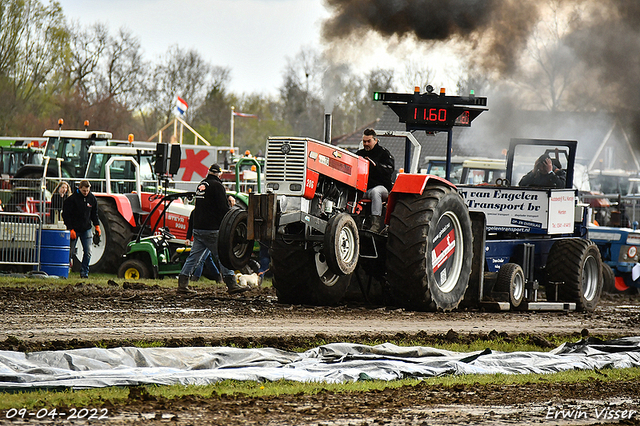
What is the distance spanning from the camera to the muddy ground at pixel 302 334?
5375 mm

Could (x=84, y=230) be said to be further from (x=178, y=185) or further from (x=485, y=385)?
(x=485, y=385)

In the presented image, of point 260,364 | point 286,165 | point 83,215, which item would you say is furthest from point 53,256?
point 260,364

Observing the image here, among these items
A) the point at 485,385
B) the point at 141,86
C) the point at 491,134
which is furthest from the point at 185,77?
the point at 485,385

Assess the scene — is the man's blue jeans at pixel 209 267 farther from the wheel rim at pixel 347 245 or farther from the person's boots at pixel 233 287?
the wheel rim at pixel 347 245

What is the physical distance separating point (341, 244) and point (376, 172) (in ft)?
5.57

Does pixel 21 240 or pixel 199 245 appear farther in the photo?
pixel 21 240

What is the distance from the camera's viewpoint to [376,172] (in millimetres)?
11992

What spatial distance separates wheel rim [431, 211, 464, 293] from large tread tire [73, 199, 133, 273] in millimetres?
8010

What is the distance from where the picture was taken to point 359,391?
6.26m

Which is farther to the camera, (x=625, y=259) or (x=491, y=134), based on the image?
(x=491, y=134)

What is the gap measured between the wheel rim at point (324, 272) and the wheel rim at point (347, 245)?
3.60 feet

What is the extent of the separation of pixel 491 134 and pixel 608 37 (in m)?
4.96

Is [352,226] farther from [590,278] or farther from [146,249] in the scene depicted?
[146,249]

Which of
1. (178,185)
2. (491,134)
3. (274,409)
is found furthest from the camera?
(178,185)
